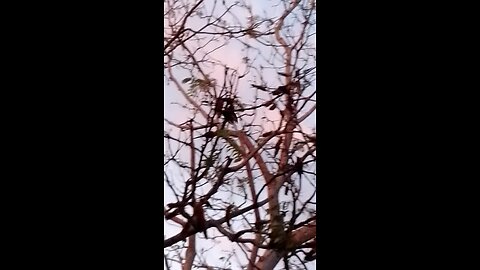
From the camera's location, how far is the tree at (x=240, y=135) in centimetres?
135

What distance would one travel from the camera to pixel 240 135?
139 centimetres

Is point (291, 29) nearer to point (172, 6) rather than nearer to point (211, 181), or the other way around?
point (172, 6)

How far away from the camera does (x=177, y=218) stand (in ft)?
4.42

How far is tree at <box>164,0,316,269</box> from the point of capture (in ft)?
4.44
